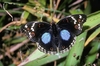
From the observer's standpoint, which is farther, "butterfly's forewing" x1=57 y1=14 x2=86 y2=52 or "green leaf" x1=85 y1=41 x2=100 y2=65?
"green leaf" x1=85 y1=41 x2=100 y2=65

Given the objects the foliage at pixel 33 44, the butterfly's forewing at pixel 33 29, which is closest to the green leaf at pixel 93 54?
the foliage at pixel 33 44

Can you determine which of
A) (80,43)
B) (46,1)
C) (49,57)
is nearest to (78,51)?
(80,43)

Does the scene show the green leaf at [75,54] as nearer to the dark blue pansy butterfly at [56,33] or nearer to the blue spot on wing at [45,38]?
the dark blue pansy butterfly at [56,33]

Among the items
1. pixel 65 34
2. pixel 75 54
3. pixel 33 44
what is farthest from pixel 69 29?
pixel 33 44

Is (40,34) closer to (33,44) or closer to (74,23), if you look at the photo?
(74,23)

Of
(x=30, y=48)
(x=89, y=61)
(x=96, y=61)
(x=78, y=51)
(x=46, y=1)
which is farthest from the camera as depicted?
(x=30, y=48)

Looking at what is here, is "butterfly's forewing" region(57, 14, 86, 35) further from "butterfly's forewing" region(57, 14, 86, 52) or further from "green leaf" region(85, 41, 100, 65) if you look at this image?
"green leaf" region(85, 41, 100, 65)

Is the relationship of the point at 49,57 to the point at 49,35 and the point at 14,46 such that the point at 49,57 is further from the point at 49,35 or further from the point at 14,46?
the point at 14,46

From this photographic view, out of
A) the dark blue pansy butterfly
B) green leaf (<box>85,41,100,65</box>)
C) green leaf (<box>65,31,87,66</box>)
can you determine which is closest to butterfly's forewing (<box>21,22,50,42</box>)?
the dark blue pansy butterfly
